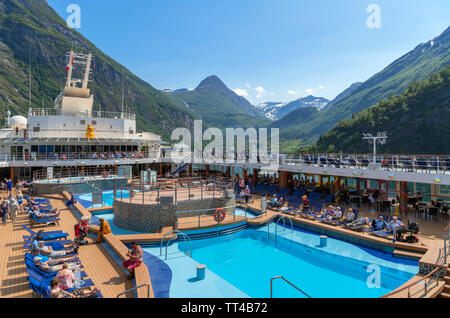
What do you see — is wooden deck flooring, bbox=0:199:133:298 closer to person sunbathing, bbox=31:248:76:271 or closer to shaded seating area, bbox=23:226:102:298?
shaded seating area, bbox=23:226:102:298

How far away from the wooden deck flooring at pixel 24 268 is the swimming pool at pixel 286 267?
147cm

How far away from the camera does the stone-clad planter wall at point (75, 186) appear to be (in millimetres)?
19812

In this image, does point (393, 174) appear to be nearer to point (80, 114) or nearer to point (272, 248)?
point (272, 248)

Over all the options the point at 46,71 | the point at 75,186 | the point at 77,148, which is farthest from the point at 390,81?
the point at 75,186

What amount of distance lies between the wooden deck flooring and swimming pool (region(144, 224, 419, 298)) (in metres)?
1.47

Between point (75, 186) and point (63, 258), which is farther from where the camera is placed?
point (75, 186)

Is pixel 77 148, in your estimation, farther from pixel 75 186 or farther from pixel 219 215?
pixel 219 215

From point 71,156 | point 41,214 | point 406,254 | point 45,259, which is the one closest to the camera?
point 45,259

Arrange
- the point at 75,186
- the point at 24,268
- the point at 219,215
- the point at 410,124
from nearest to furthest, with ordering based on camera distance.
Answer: the point at 24,268
the point at 219,215
the point at 75,186
the point at 410,124

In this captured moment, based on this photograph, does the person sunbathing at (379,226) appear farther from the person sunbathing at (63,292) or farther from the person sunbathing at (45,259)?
the person sunbathing at (45,259)

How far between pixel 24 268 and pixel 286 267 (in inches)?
306

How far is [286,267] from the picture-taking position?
384 inches

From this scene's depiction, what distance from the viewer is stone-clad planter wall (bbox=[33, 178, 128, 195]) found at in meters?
19.8

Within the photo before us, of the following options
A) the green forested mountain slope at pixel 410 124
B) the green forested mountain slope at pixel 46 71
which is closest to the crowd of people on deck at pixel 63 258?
the green forested mountain slope at pixel 410 124
